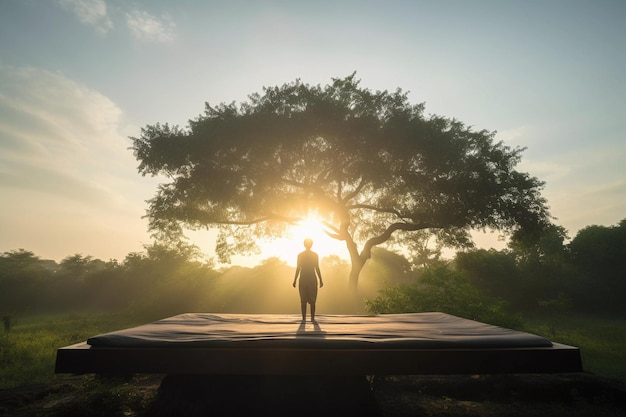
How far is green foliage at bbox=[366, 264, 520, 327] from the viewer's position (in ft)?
35.4

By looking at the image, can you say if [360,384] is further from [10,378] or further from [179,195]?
[179,195]

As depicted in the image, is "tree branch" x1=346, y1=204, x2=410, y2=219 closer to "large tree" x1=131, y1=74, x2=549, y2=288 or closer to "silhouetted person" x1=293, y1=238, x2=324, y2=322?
"large tree" x1=131, y1=74, x2=549, y2=288

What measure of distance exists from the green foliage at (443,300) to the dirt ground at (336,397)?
11.0 ft

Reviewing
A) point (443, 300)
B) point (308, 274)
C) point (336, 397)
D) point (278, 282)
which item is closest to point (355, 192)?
point (443, 300)

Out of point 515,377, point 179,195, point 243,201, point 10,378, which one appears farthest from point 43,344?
point 515,377

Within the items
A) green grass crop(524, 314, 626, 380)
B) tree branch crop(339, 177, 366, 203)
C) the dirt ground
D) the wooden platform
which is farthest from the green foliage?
tree branch crop(339, 177, 366, 203)

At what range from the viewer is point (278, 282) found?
25.7 metres

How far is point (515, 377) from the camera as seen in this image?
7285mm

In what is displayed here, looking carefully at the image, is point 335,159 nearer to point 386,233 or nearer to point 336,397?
point 386,233

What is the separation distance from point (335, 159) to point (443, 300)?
9562mm

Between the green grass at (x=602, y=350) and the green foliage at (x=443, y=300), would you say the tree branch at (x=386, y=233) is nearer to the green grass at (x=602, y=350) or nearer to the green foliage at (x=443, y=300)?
the green foliage at (x=443, y=300)

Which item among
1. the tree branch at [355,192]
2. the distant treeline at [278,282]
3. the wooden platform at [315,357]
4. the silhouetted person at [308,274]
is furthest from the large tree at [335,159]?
the wooden platform at [315,357]

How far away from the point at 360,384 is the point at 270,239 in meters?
19.1

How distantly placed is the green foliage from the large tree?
21.1ft
